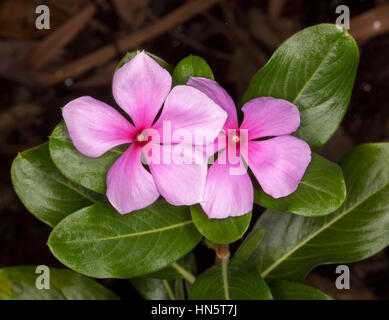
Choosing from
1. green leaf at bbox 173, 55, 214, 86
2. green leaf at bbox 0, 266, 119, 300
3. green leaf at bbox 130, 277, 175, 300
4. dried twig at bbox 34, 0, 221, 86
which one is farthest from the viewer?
dried twig at bbox 34, 0, 221, 86

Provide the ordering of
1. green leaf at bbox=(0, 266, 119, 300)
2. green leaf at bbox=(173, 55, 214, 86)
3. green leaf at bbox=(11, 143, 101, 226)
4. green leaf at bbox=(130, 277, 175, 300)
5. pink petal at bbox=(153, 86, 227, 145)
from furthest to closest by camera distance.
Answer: green leaf at bbox=(130, 277, 175, 300) → green leaf at bbox=(0, 266, 119, 300) → green leaf at bbox=(11, 143, 101, 226) → green leaf at bbox=(173, 55, 214, 86) → pink petal at bbox=(153, 86, 227, 145)

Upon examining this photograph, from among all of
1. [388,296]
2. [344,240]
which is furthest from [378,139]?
[344,240]

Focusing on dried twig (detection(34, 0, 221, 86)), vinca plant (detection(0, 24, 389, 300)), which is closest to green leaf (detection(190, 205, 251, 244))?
vinca plant (detection(0, 24, 389, 300))

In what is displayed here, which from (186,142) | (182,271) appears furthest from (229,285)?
(186,142)

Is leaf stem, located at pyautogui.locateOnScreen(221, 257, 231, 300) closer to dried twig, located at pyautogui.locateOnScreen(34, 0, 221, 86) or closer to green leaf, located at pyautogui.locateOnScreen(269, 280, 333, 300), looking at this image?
green leaf, located at pyautogui.locateOnScreen(269, 280, 333, 300)

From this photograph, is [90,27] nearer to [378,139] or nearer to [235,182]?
[378,139]

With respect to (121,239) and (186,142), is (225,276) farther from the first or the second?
(186,142)
